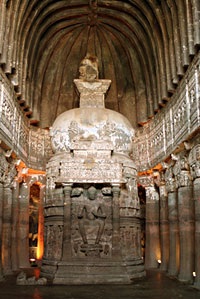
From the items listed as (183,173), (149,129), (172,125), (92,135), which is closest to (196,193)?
(183,173)

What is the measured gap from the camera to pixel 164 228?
54.3 feet

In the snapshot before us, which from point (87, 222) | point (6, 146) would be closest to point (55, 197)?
point (87, 222)

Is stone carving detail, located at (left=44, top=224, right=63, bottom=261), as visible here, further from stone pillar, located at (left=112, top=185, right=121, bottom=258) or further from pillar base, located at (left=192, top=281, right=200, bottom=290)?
pillar base, located at (left=192, top=281, right=200, bottom=290)

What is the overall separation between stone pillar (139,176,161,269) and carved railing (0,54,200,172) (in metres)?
0.93

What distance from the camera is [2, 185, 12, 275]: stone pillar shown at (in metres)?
14.3

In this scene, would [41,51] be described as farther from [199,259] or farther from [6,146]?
[199,259]

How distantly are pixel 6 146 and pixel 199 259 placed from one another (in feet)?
27.5

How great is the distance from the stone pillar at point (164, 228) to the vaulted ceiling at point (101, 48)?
424 cm

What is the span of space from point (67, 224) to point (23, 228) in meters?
4.81

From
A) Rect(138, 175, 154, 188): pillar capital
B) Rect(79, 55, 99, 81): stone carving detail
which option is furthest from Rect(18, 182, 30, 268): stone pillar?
Rect(79, 55, 99, 81): stone carving detail

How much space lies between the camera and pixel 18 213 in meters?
17.1

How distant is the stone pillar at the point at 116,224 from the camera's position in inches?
504

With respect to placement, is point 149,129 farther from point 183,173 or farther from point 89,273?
point 89,273

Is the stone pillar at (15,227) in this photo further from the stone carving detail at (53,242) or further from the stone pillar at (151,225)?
the stone pillar at (151,225)
